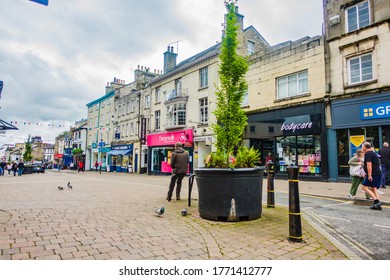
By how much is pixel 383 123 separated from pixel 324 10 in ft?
25.0

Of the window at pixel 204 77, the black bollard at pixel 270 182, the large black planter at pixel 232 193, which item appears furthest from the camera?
the window at pixel 204 77

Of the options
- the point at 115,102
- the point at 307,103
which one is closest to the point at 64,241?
the point at 307,103

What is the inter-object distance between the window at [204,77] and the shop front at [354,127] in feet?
36.0

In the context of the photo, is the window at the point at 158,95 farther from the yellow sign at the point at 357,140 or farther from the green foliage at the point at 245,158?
the green foliage at the point at 245,158

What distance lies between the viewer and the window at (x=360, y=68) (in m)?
13.2

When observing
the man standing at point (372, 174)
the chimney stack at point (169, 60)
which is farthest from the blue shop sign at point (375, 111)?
the chimney stack at point (169, 60)

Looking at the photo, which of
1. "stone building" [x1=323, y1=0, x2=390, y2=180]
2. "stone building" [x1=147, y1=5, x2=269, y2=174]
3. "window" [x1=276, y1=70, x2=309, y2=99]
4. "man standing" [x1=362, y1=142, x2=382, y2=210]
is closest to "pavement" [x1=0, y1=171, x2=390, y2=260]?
"man standing" [x1=362, y1=142, x2=382, y2=210]

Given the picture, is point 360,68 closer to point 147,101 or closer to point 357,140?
point 357,140

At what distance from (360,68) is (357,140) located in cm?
377

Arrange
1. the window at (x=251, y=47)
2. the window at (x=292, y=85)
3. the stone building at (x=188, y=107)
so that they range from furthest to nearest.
Answer: the window at (x=251, y=47) → the stone building at (x=188, y=107) → the window at (x=292, y=85)

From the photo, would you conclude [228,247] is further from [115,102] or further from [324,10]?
[115,102]

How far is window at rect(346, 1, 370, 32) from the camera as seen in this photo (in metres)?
13.4

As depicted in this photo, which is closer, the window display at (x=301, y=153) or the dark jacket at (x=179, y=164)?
the dark jacket at (x=179, y=164)

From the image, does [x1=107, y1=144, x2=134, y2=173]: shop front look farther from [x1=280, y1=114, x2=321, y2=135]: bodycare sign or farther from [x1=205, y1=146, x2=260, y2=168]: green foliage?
[x1=205, y1=146, x2=260, y2=168]: green foliage
